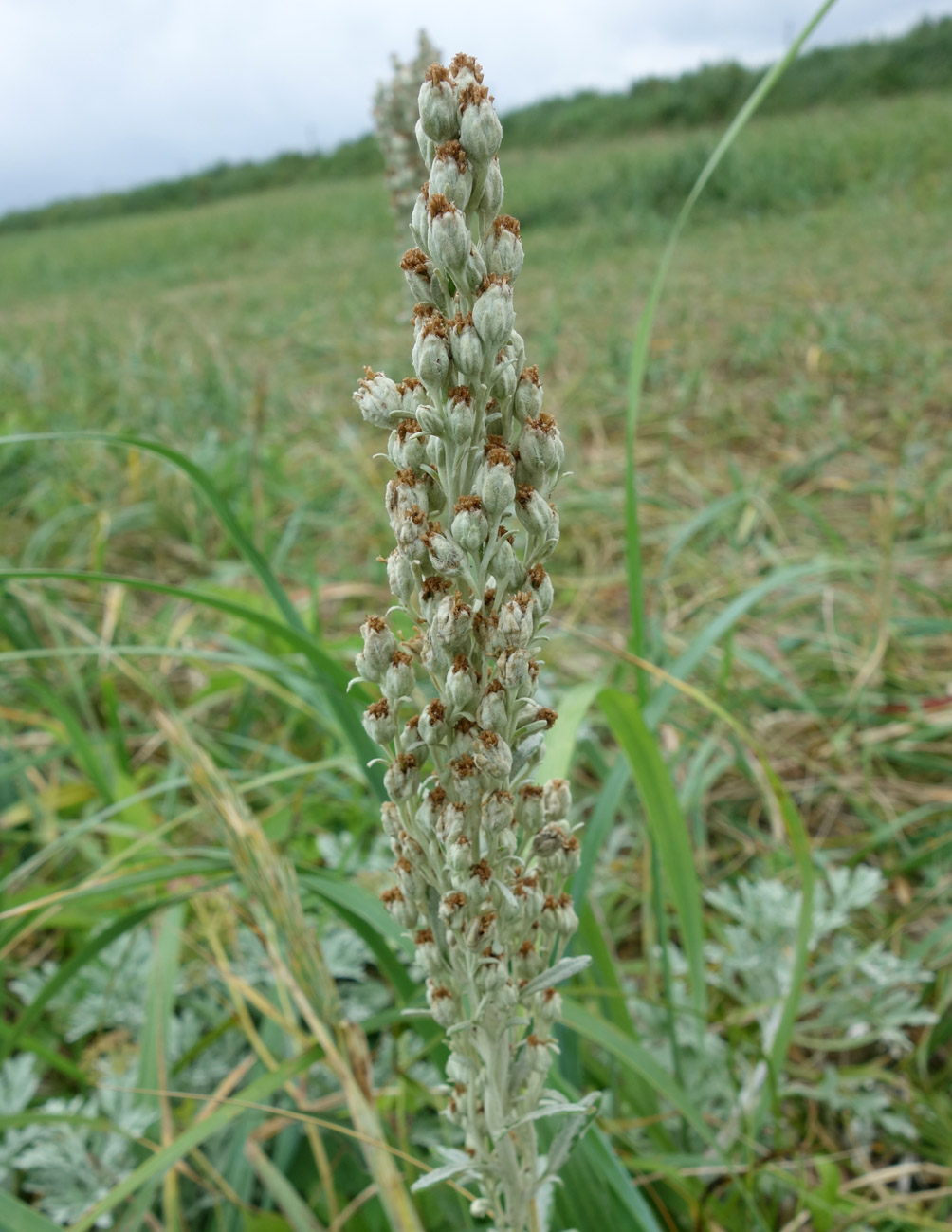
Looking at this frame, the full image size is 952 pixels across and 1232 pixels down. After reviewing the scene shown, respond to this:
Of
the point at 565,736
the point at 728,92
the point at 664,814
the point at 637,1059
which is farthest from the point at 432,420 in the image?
the point at 728,92

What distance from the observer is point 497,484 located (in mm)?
857

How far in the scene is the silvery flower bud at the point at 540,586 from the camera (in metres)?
0.94

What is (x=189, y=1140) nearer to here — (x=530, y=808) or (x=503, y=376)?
(x=530, y=808)

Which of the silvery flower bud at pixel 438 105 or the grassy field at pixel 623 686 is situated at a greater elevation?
the silvery flower bud at pixel 438 105

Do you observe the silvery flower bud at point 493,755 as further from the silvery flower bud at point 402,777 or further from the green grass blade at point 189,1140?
the green grass blade at point 189,1140

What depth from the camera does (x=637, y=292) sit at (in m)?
8.32

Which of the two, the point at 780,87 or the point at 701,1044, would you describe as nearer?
the point at 701,1044

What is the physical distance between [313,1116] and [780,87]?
1003 inches

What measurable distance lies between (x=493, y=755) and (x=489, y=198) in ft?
1.91

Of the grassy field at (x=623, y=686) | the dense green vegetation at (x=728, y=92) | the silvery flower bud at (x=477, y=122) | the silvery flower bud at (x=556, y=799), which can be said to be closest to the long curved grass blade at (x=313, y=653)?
the grassy field at (x=623, y=686)

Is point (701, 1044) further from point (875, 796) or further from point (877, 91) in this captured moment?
point (877, 91)

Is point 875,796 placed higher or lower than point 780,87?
lower

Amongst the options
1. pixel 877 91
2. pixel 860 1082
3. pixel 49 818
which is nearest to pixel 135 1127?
pixel 49 818

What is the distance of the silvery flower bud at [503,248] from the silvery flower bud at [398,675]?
423 millimetres
